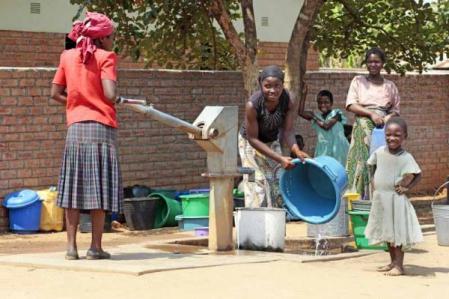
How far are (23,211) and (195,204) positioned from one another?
1.88 m

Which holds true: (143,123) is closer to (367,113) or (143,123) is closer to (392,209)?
(367,113)

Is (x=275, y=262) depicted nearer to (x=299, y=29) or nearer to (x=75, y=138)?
(x=75, y=138)

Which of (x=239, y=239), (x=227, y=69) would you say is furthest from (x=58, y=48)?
(x=239, y=239)

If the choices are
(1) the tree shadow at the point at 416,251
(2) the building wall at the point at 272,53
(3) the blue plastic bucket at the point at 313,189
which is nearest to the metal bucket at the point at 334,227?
(1) the tree shadow at the point at 416,251

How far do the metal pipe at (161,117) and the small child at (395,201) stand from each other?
1.57 meters

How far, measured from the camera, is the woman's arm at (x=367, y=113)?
11449mm

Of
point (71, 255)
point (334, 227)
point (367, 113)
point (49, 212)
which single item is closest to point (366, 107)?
point (367, 113)

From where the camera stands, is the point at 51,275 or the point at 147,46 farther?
the point at 147,46

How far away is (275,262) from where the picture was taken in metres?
8.84

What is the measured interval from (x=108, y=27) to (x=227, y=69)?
7.35 metres

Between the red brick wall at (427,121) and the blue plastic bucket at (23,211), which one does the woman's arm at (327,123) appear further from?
the red brick wall at (427,121)

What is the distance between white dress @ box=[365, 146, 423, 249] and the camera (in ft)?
28.3

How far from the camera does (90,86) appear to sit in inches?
338

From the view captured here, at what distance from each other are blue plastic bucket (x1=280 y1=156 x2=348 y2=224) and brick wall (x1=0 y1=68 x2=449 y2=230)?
3.81m
